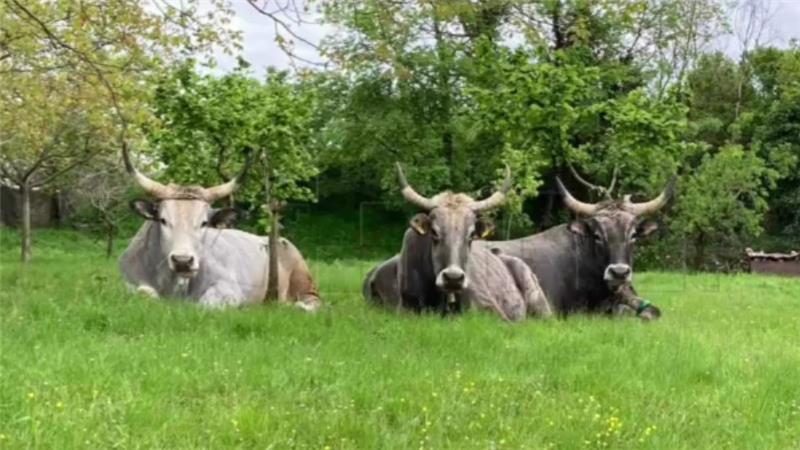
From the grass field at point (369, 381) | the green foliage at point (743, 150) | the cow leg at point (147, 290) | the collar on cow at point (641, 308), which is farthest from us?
the green foliage at point (743, 150)

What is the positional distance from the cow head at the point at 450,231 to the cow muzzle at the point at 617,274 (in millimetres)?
1515

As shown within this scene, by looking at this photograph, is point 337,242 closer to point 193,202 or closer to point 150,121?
point 150,121

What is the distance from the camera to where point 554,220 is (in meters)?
30.8

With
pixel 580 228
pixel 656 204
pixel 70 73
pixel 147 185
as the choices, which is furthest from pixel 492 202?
pixel 70 73

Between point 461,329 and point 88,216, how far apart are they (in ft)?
106

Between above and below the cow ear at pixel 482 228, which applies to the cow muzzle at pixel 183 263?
below

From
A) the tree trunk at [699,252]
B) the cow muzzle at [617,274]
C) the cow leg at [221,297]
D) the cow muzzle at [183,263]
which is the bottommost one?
the tree trunk at [699,252]

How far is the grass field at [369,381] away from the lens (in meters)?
5.22

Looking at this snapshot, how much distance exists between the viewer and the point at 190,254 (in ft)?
34.9

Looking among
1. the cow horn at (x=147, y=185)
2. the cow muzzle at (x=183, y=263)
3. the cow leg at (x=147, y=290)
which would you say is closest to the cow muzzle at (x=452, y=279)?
the cow muzzle at (x=183, y=263)

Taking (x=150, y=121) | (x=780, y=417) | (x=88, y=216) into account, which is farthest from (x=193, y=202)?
(x=88, y=216)

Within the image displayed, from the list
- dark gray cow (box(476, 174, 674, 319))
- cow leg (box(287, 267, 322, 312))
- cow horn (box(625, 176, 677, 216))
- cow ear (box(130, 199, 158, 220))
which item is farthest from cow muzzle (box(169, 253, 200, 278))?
cow horn (box(625, 176, 677, 216))

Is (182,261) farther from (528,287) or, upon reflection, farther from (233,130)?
(528,287)

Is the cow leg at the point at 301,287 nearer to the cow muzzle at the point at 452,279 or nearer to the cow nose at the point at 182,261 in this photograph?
the cow nose at the point at 182,261
